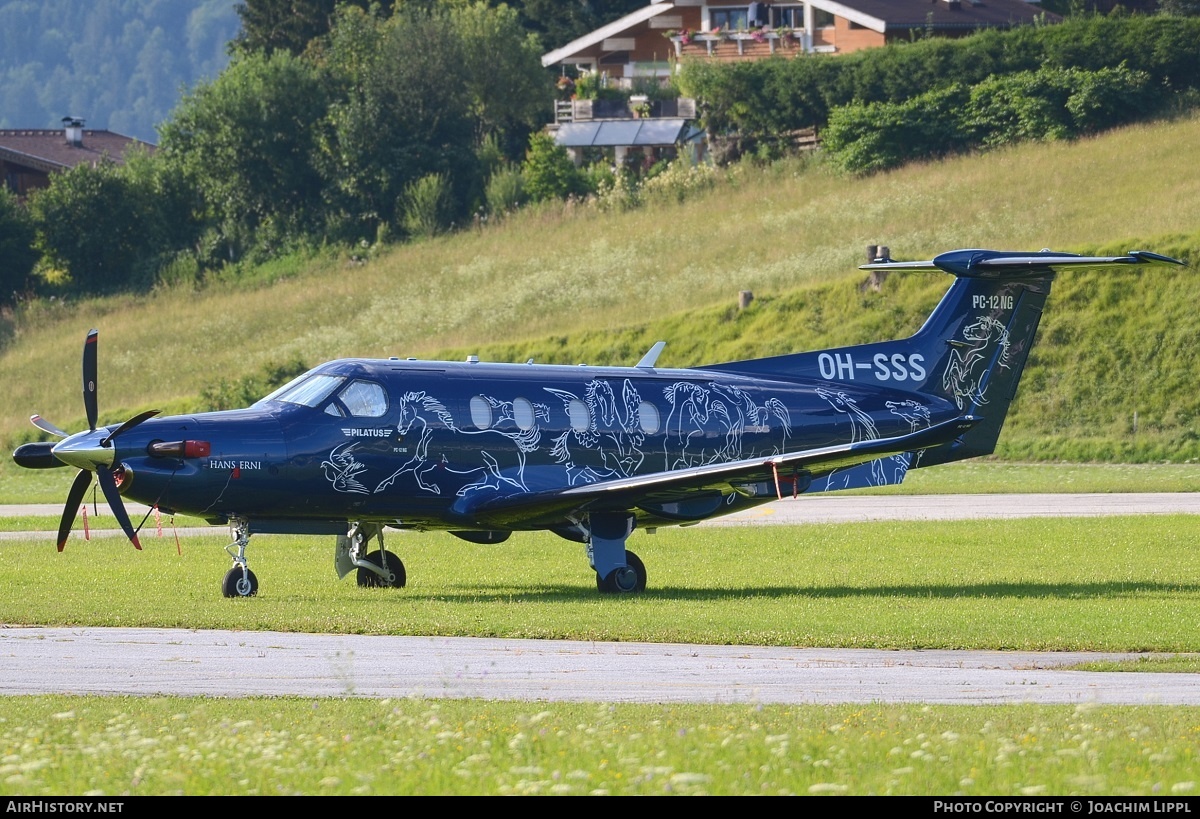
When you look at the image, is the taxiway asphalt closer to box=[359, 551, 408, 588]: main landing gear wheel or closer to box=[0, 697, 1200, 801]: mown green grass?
box=[0, 697, 1200, 801]: mown green grass

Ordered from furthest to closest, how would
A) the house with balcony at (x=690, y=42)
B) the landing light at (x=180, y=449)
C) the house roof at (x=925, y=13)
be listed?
1. the house roof at (x=925, y=13)
2. the house with balcony at (x=690, y=42)
3. the landing light at (x=180, y=449)

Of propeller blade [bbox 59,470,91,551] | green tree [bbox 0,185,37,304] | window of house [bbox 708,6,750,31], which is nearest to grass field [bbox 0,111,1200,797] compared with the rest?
propeller blade [bbox 59,470,91,551]

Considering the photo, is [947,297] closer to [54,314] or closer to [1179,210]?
[1179,210]

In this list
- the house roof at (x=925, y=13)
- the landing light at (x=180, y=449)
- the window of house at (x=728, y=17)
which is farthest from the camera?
the window of house at (x=728, y=17)

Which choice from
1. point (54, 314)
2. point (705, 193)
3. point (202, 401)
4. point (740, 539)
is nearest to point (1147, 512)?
point (740, 539)

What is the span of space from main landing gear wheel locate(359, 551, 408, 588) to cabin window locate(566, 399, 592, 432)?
3.08 metres

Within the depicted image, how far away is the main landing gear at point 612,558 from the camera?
21.4 m

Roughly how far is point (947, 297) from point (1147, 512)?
882 centimetres

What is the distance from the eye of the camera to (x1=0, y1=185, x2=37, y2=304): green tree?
74750 millimetres

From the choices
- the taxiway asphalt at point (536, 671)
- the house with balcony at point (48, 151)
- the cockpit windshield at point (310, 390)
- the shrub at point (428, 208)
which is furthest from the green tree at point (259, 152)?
the taxiway asphalt at point (536, 671)

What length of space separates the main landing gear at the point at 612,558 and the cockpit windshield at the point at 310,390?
385 centimetres

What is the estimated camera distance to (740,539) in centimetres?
2891

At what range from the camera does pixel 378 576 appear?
73.5 ft

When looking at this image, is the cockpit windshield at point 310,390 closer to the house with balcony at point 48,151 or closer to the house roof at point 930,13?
the house roof at point 930,13
